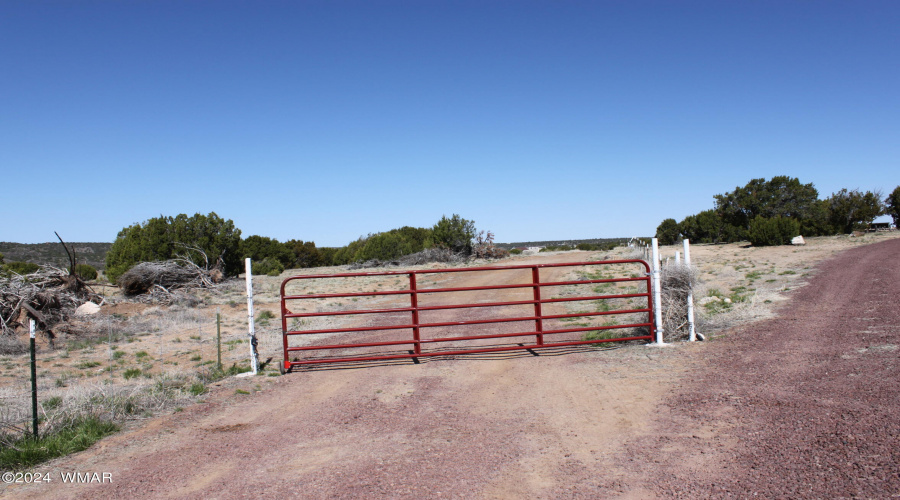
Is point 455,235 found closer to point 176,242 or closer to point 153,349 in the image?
point 176,242

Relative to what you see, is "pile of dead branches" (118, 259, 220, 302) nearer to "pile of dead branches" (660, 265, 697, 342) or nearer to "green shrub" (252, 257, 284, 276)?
"green shrub" (252, 257, 284, 276)

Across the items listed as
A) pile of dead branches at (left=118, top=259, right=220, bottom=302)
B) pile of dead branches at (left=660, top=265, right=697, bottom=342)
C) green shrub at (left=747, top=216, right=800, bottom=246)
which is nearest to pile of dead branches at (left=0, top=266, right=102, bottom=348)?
pile of dead branches at (left=118, top=259, right=220, bottom=302)

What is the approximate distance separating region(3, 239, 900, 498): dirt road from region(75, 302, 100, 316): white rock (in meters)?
12.2

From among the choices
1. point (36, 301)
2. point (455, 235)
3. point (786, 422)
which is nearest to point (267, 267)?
point (455, 235)

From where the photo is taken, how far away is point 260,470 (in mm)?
4812

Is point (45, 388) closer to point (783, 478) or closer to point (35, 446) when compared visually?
point (35, 446)

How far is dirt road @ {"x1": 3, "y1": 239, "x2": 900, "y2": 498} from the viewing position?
4195mm

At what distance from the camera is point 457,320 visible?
13.5 meters

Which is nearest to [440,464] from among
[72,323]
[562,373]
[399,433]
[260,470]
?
[399,433]

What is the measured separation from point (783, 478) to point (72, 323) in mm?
17110

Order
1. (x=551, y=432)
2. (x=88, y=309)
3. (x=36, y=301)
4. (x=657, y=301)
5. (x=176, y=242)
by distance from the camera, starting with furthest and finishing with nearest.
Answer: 1. (x=176, y=242)
2. (x=88, y=309)
3. (x=36, y=301)
4. (x=657, y=301)
5. (x=551, y=432)

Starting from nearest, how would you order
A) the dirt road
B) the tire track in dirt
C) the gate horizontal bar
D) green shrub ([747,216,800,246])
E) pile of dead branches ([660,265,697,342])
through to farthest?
1. the tire track in dirt
2. the dirt road
3. the gate horizontal bar
4. pile of dead branches ([660,265,697,342])
5. green shrub ([747,216,800,246])

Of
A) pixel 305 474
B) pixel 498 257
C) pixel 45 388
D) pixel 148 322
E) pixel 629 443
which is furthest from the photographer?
pixel 498 257

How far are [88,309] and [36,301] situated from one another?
2733 mm
